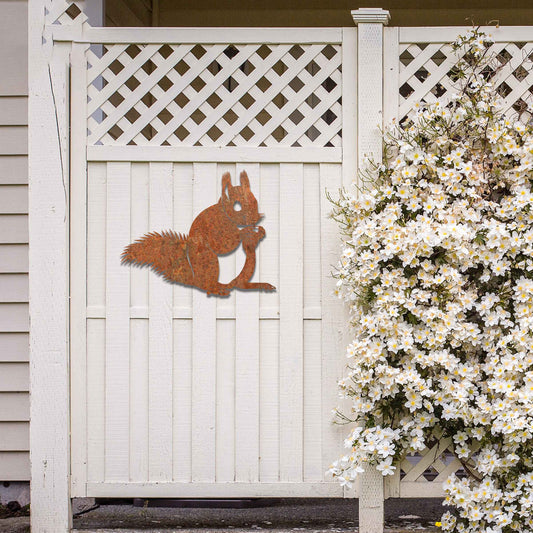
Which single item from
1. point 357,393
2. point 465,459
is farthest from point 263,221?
point 465,459

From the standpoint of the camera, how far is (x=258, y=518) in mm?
3961

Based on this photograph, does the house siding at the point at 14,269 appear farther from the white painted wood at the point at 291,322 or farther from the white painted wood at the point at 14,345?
the white painted wood at the point at 291,322

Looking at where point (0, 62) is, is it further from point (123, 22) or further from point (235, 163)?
point (235, 163)

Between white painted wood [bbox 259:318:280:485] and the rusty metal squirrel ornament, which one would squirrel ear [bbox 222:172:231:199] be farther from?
white painted wood [bbox 259:318:280:485]

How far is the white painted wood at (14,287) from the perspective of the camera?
418 centimetres

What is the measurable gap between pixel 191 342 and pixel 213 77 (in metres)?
1.26

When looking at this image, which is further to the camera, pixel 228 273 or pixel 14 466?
pixel 14 466

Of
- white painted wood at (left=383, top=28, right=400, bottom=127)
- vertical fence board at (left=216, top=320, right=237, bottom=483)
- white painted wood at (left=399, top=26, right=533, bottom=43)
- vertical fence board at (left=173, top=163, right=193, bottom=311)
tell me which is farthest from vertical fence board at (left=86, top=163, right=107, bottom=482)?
white painted wood at (left=399, top=26, right=533, bottom=43)

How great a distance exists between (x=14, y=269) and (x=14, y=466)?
3.68ft

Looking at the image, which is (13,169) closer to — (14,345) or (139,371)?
(14,345)

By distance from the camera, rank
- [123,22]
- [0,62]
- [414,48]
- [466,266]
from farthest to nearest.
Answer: [123,22]
[0,62]
[414,48]
[466,266]

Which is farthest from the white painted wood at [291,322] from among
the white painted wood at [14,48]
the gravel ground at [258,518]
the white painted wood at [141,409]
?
the white painted wood at [14,48]

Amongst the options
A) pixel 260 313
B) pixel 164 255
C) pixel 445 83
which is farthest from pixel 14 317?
pixel 445 83

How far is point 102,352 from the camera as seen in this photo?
3490 mm
